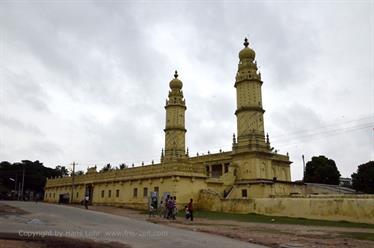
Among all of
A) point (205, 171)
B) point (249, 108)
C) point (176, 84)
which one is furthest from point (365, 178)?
point (205, 171)

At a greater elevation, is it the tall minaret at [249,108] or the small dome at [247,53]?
the small dome at [247,53]

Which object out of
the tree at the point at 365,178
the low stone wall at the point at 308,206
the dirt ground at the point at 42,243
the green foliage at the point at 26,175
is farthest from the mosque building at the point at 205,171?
the green foliage at the point at 26,175

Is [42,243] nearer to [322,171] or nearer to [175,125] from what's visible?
[175,125]

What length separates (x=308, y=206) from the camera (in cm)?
2436

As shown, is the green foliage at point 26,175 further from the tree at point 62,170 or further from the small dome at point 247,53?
the small dome at point 247,53

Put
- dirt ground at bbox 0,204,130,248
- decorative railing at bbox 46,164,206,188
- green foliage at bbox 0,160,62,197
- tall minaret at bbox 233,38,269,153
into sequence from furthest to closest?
green foliage at bbox 0,160,62,197 → tall minaret at bbox 233,38,269,153 → decorative railing at bbox 46,164,206,188 → dirt ground at bbox 0,204,130,248

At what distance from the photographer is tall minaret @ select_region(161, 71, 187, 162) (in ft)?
154

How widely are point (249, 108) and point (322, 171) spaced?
89.4 feet

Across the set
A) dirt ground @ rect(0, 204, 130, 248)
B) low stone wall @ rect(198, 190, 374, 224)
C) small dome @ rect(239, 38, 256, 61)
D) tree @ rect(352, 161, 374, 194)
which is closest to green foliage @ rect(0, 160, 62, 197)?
small dome @ rect(239, 38, 256, 61)

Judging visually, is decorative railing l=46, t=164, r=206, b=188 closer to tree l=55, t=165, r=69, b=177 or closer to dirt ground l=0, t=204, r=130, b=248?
dirt ground l=0, t=204, r=130, b=248

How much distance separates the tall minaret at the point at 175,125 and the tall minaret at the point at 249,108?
8698 millimetres

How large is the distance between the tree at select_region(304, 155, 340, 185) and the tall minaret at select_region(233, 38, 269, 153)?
25156mm

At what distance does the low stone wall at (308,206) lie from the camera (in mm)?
21734

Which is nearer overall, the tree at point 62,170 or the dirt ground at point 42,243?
the dirt ground at point 42,243
